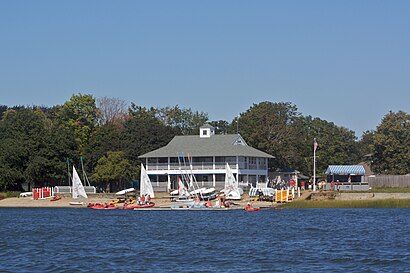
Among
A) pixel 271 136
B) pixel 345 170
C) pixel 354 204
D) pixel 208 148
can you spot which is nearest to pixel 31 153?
pixel 208 148

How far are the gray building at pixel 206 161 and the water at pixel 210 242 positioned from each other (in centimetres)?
2568

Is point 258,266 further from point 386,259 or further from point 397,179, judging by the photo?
point 397,179

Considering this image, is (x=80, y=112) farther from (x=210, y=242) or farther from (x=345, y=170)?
(x=210, y=242)

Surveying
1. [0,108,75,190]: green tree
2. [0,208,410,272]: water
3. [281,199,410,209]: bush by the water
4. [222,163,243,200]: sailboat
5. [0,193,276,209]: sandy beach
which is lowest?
[0,208,410,272]: water

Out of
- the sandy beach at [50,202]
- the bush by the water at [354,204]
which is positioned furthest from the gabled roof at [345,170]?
the bush by the water at [354,204]

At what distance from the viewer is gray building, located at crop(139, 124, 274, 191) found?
98625 millimetres

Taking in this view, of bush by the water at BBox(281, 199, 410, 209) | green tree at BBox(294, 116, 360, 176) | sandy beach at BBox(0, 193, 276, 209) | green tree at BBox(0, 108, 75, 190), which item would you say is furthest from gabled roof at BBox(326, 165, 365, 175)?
green tree at BBox(0, 108, 75, 190)

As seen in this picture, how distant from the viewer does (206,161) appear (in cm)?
10006

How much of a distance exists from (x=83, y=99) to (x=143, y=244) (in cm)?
8271

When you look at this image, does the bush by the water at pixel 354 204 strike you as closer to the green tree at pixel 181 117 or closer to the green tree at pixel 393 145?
the green tree at pixel 393 145

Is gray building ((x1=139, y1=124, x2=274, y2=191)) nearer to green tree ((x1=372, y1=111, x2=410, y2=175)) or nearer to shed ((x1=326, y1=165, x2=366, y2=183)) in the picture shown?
shed ((x1=326, y1=165, x2=366, y2=183))

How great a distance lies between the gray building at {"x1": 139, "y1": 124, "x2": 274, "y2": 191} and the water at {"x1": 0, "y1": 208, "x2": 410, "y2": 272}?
25.7 meters

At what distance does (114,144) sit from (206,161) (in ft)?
45.4

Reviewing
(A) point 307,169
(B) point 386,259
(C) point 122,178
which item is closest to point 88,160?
(C) point 122,178
